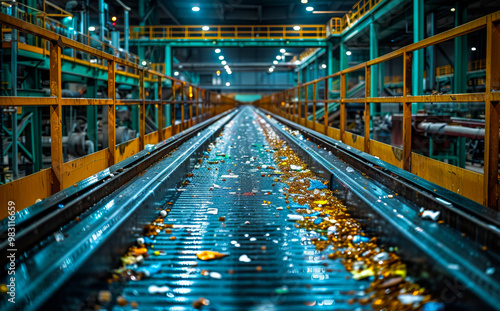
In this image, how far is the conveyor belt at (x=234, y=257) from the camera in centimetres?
176

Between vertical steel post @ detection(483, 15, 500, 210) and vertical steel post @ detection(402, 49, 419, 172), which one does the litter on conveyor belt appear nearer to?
vertical steel post @ detection(483, 15, 500, 210)

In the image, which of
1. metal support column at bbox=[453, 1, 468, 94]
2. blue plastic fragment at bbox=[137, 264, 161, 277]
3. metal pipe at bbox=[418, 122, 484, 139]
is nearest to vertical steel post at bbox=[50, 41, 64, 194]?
blue plastic fragment at bbox=[137, 264, 161, 277]

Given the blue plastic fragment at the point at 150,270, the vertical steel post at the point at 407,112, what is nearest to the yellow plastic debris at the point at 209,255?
the blue plastic fragment at the point at 150,270

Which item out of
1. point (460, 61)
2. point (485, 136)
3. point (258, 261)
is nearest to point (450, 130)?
point (460, 61)

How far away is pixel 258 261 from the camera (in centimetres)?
232

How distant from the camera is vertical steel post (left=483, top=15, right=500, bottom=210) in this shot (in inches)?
104

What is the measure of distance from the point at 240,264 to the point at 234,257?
106 mm

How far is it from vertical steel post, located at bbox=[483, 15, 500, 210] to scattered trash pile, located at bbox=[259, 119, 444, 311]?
53 cm

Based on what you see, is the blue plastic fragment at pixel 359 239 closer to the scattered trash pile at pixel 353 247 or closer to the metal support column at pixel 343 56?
the scattered trash pile at pixel 353 247

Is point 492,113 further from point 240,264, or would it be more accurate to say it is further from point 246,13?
point 246,13

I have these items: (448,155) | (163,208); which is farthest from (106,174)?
(448,155)

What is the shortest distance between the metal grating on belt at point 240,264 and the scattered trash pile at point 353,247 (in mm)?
72

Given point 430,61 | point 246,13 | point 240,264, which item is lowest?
point 240,264

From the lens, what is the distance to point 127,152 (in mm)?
5895
